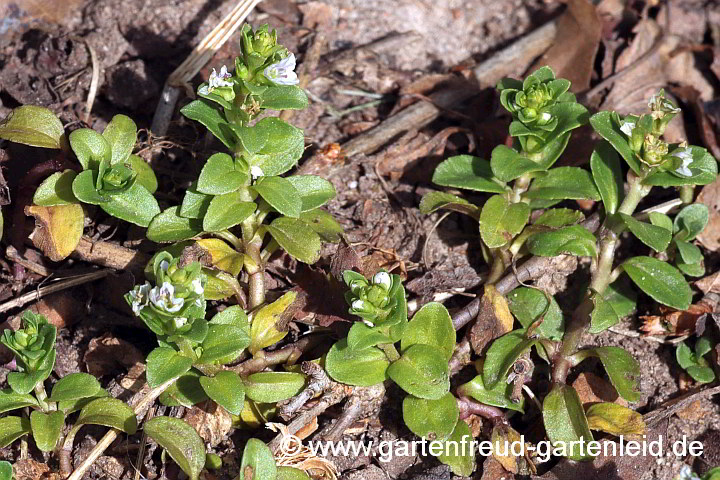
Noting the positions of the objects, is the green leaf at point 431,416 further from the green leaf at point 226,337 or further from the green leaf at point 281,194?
the green leaf at point 281,194

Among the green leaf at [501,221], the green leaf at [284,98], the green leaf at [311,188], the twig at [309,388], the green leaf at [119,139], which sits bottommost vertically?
the twig at [309,388]

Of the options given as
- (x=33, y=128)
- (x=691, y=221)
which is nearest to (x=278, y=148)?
(x=33, y=128)

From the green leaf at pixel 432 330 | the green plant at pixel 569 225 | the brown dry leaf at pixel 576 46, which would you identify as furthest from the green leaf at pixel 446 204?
the brown dry leaf at pixel 576 46

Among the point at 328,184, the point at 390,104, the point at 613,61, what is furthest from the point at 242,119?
the point at 613,61

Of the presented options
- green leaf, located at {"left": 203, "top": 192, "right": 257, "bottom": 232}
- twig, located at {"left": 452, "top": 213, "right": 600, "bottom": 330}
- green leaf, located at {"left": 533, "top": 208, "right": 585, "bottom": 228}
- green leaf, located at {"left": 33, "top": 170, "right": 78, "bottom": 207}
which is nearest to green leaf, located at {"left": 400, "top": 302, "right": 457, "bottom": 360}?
twig, located at {"left": 452, "top": 213, "right": 600, "bottom": 330}

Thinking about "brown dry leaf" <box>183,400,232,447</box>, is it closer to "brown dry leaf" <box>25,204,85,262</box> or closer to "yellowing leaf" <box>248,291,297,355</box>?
"yellowing leaf" <box>248,291,297,355</box>

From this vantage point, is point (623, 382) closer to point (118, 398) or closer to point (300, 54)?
point (118, 398)
